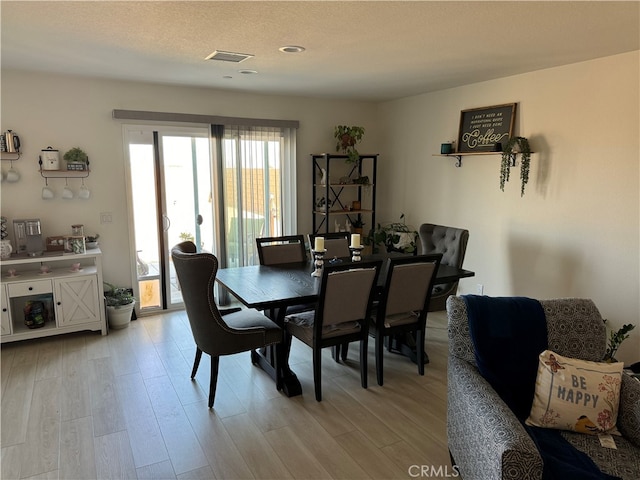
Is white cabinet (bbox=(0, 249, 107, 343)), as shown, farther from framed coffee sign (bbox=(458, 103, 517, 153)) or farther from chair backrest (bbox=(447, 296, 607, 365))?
framed coffee sign (bbox=(458, 103, 517, 153))

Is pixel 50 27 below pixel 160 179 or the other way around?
the other way around

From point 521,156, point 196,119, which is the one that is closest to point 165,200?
point 196,119

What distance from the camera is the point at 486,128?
4.30 metres

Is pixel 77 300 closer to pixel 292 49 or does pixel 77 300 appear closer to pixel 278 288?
pixel 278 288

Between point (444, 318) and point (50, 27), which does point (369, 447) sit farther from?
point (50, 27)

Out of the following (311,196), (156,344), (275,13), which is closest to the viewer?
(275,13)

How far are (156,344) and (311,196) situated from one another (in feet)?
8.50

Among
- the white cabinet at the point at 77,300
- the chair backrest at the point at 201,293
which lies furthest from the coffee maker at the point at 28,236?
the chair backrest at the point at 201,293

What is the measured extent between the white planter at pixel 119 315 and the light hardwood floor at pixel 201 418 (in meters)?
0.43

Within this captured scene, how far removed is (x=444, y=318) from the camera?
466cm

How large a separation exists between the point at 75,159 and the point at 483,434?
4110 millimetres

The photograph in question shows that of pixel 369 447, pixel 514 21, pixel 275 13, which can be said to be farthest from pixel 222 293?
pixel 514 21

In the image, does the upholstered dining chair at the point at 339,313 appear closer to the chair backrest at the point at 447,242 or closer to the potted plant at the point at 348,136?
the chair backrest at the point at 447,242

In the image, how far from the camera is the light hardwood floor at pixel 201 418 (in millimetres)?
2326
